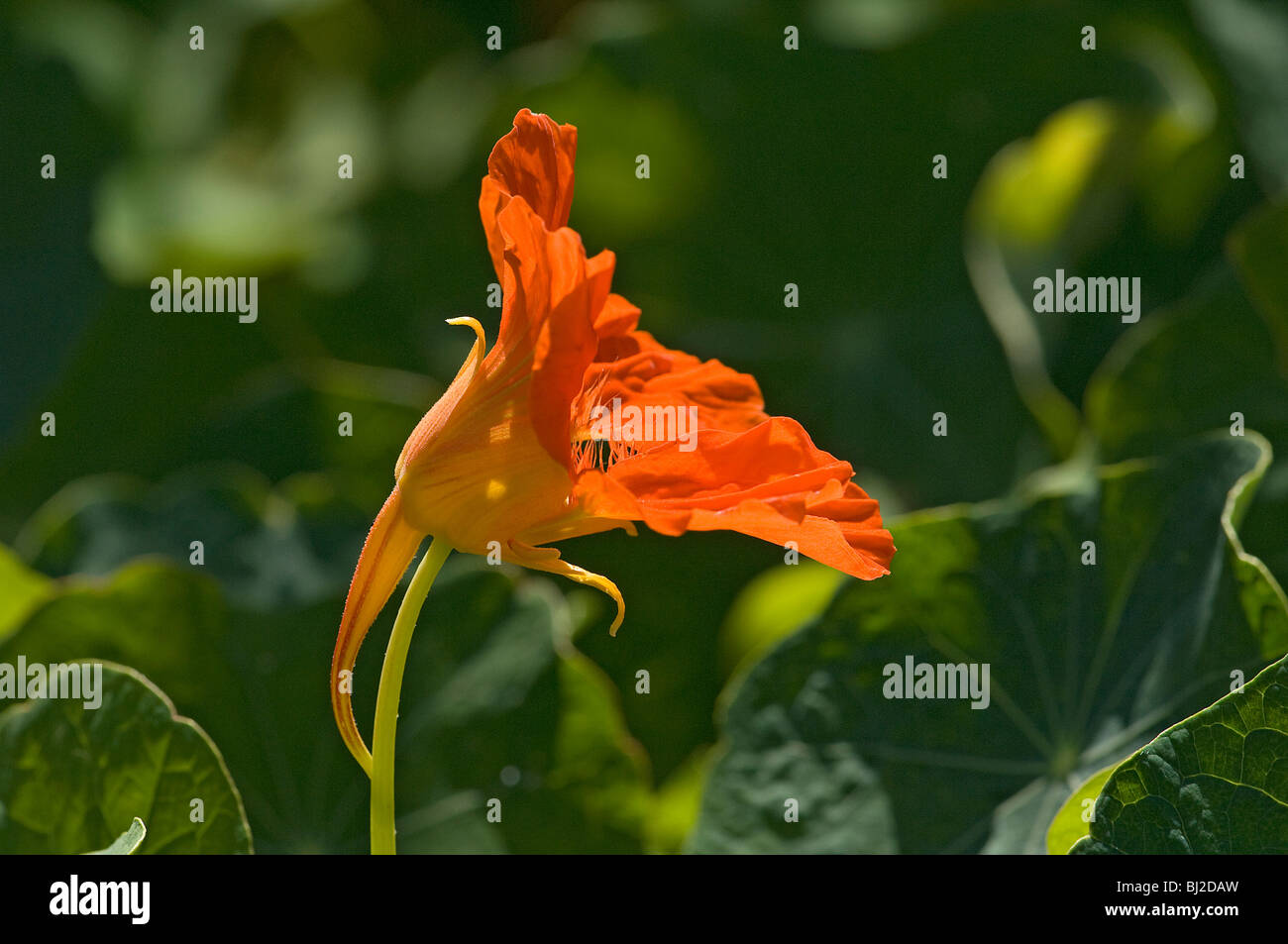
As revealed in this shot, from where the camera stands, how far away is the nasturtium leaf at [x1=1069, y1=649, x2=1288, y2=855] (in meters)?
0.51

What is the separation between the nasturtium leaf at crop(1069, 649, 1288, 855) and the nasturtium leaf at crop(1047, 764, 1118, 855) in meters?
0.06

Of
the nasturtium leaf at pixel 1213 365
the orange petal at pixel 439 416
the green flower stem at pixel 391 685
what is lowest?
the green flower stem at pixel 391 685

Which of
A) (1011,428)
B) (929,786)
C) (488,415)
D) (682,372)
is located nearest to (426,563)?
(488,415)

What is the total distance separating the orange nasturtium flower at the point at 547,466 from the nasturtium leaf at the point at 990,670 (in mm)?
232

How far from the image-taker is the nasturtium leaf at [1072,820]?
0.57 m

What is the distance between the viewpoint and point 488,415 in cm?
47

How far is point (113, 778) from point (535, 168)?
0.36m

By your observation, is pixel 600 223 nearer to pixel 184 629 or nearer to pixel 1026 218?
pixel 1026 218

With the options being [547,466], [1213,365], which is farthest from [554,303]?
[1213,365]

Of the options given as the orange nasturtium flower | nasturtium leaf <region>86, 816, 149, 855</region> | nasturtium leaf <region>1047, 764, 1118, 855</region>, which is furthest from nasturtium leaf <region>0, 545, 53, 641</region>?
nasturtium leaf <region>1047, 764, 1118, 855</region>

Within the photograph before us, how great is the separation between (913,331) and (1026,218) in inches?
5.9

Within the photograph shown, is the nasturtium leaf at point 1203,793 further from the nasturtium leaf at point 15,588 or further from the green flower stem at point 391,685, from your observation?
the nasturtium leaf at point 15,588

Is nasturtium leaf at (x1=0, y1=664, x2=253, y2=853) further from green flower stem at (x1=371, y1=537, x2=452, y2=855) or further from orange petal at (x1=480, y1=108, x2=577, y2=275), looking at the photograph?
orange petal at (x1=480, y1=108, x2=577, y2=275)

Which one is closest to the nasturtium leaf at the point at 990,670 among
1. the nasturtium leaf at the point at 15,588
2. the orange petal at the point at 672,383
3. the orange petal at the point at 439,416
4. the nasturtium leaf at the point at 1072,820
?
the nasturtium leaf at the point at 1072,820
